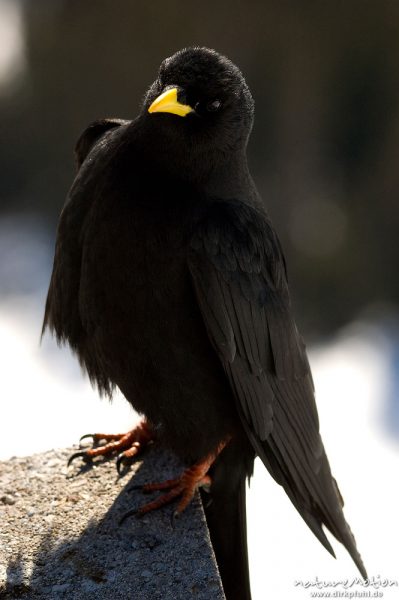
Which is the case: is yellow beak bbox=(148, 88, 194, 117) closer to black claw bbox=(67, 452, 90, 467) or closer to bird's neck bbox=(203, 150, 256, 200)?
bird's neck bbox=(203, 150, 256, 200)

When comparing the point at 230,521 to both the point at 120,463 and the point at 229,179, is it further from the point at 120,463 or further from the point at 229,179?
the point at 229,179

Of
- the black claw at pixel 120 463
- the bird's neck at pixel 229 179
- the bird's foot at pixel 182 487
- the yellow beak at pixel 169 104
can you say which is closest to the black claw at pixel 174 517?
the bird's foot at pixel 182 487

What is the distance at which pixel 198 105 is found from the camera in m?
2.91

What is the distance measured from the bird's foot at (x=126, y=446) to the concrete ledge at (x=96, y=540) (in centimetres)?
5

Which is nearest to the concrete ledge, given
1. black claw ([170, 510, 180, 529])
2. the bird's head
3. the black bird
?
black claw ([170, 510, 180, 529])

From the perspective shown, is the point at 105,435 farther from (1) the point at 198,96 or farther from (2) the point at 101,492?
(1) the point at 198,96

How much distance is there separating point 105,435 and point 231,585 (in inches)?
31.6

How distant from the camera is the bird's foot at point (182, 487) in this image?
3.23 m

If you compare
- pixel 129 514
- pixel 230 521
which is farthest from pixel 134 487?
pixel 230 521

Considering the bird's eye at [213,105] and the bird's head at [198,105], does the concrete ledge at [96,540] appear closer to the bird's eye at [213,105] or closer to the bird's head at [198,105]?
the bird's head at [198,105]

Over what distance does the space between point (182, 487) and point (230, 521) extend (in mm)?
239

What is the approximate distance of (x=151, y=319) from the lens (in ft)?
9.63

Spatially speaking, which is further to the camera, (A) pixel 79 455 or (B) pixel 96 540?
(A) pixel 79 455

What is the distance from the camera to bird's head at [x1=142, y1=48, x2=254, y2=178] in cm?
287
